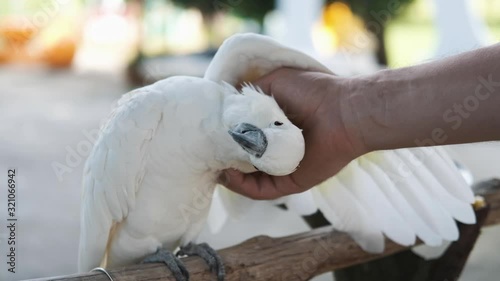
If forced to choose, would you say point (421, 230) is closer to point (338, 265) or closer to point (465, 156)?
point (338, 265)

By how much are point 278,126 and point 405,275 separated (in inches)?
32.1

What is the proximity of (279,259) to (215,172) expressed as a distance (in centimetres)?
20

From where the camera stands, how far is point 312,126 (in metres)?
1.21

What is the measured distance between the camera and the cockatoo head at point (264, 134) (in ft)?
3.33

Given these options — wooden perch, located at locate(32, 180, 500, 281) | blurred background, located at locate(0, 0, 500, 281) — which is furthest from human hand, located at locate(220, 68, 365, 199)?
blurred background, located at locate(0, 0, 500, 281)

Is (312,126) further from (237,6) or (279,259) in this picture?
(237,6)

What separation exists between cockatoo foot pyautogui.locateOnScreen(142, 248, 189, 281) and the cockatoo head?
22cm

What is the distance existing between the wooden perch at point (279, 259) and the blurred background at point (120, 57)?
3.74 feet

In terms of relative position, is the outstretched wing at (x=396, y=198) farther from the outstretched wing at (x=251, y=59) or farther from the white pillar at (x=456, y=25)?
the white pillar at (x=456, y=25)

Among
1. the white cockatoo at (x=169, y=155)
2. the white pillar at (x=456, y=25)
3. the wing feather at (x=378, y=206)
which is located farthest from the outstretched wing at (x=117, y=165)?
the white pillar at (x=456, y=25)

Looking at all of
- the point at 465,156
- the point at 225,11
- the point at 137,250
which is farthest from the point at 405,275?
the point at 225,11

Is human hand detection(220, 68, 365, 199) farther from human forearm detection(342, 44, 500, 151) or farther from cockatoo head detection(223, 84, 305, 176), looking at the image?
cockatoo head detection(223, 84, 305, 176)

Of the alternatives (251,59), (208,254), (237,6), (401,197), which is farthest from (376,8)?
(208,254)

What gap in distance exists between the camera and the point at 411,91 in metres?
1.11
